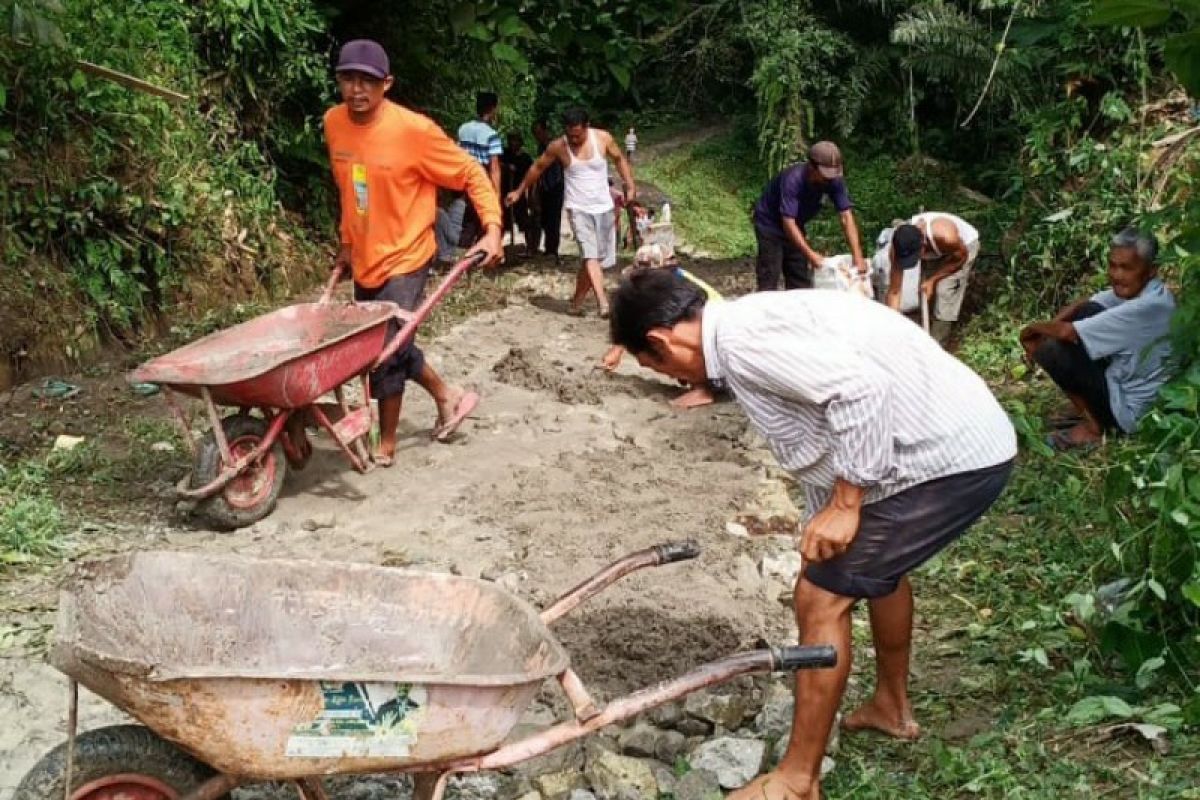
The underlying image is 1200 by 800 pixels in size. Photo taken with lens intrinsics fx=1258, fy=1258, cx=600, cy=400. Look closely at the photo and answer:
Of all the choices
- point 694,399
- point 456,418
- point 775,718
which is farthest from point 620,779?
point 694,399

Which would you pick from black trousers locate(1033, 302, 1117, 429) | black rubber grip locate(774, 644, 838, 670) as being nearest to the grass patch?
black trousers locate(1033, 302, 1117, 429)

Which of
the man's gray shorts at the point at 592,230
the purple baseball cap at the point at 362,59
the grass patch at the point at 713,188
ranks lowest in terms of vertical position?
the grass patch at the point at 713,188

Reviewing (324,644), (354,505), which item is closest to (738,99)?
(354,505)

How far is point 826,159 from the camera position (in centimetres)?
784

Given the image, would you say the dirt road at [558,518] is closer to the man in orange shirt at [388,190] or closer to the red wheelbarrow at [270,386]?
the red wheelbarrow at [270,386]

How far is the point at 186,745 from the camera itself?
2781mm

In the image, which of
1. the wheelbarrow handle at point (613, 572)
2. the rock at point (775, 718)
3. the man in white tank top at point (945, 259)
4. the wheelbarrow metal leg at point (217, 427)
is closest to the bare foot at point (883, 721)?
the rock at point (775, 718)

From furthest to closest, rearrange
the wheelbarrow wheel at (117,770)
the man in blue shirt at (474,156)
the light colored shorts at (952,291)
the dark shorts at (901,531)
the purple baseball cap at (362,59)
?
the man in blue shirt at (474,156)
the light colored shorts at (952,291)
the purple baseball cap at (362,59)
the dark shorts at (901,531)
the wheelbarrow wheel at (117,770)

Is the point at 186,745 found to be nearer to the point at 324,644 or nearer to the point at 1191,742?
the point at 324,644

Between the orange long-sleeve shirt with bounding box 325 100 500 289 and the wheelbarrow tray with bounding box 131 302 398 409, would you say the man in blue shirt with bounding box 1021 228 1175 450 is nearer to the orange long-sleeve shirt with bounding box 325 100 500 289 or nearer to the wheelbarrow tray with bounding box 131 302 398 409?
the orange long-sleeve shirt with bounding box 325 100 500 289

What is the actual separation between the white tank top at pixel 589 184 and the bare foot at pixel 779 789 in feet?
22.8

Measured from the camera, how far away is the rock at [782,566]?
5090 mm

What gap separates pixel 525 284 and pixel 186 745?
8.30m

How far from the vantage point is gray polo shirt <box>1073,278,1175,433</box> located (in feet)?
18.7
